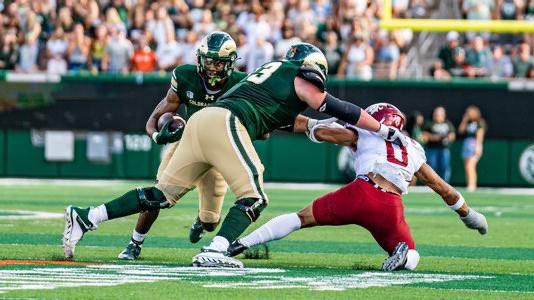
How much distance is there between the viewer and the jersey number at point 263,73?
8766 millimetres

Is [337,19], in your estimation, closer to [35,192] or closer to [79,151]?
[79,151]

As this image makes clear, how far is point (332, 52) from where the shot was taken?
23109 millimetres

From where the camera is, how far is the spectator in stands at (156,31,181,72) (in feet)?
76.6

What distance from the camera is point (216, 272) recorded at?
26.8 feet

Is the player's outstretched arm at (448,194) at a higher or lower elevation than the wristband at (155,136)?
lower

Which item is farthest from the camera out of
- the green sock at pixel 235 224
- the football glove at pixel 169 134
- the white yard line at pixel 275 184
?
the white yard line at pixel 275 184

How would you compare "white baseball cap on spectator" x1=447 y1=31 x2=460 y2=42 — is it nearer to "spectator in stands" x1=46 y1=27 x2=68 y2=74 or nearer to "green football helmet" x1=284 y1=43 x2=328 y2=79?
"spectator in stands" x1=46 y1=27 x2=68 y2=74

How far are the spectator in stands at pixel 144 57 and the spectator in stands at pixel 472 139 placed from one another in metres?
5.66

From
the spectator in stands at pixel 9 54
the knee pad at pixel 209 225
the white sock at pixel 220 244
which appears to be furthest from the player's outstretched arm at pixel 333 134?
the spectator in stands at pixel 9 54

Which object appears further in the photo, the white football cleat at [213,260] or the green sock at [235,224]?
the green sock at [235,224]

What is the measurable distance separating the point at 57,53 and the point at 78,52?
38 centimetres

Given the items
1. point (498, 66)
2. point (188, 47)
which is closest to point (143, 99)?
point (188, 47)

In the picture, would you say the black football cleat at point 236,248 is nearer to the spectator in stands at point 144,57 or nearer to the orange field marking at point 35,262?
the orange field marking at point 35,262

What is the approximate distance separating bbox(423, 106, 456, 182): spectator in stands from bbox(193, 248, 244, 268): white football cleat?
1520 cm
